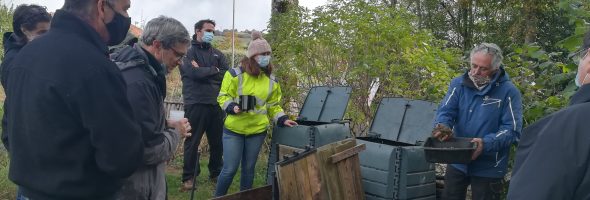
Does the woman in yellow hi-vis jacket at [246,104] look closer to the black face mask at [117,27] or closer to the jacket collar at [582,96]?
the black face mask at [117,27]

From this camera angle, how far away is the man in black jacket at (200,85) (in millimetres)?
6203

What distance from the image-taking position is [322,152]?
4.17 m

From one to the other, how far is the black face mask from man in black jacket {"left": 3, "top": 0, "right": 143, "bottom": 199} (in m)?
0.03

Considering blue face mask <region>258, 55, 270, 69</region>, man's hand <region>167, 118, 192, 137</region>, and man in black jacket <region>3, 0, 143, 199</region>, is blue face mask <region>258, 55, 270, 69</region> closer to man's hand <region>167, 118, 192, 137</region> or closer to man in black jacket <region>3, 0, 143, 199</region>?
man's hand <region>167, 118, 192, 137</region>

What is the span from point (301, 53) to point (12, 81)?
511cm

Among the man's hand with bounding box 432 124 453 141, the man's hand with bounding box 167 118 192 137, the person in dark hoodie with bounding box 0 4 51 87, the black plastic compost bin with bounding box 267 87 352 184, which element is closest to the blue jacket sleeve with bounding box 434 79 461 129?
the man's hand with bounding box 432 124 453 141

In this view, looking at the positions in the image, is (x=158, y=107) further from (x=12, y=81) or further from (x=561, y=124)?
(x=561, y=124)

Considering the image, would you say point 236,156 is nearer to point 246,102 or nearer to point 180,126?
point 246,102

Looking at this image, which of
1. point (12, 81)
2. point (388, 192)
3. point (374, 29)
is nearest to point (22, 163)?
point (12, 81)

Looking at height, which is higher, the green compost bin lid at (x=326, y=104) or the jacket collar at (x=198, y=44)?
the jacket collar at (x=198, y=44)

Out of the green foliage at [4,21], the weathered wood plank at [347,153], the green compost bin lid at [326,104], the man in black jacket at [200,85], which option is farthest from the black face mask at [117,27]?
the green foliage at [4,21]

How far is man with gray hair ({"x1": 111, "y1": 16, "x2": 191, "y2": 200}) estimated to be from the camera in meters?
2.71

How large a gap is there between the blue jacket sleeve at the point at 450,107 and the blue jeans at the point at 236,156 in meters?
1.84

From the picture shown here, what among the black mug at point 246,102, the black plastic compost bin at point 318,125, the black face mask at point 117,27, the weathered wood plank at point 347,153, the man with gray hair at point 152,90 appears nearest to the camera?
the black face mask at point 117,27
